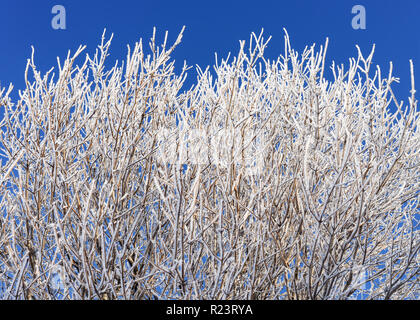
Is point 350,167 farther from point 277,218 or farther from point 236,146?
point 236,146

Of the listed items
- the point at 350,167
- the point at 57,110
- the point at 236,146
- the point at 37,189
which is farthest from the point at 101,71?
the point at 350,167

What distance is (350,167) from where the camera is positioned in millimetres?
4363

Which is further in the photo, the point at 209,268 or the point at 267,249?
the point at 209,268

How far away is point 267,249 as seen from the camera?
152 inches

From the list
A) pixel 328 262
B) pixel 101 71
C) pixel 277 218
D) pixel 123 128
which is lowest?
pixel 328 262
